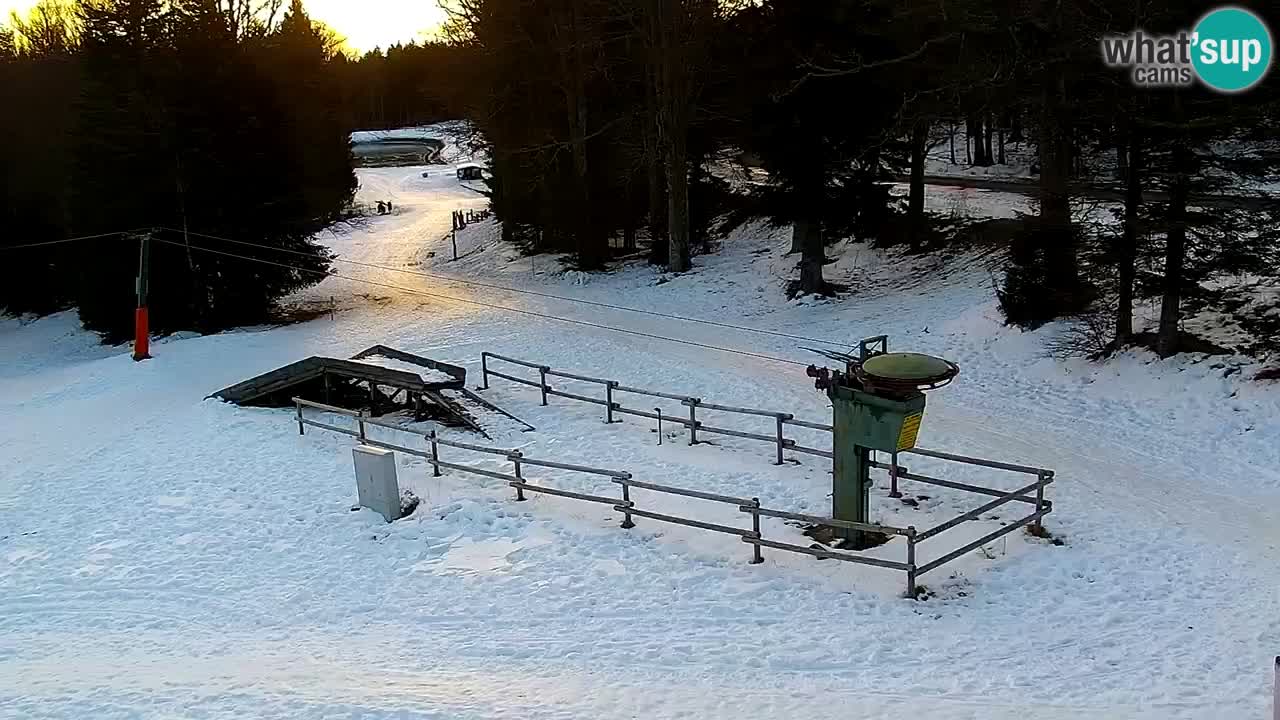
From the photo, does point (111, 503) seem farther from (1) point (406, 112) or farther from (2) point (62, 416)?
(1) point (406, 112)

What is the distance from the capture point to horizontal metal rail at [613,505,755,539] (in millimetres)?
10930

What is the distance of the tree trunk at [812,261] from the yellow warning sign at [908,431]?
15302 mm

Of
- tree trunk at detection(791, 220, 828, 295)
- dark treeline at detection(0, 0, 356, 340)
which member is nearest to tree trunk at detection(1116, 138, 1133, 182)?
tree trunk at detection(791, 220, 828, 295)

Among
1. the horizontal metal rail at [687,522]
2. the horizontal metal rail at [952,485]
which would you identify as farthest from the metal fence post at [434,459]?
the horizontal metal rail at [952,485]

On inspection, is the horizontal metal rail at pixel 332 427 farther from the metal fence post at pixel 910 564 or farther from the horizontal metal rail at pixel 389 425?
the metal fence post at pixel 910 564

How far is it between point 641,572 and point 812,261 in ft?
52.7

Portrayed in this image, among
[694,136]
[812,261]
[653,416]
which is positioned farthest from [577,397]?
→ [694,136]

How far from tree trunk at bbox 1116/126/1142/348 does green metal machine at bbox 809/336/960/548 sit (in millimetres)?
A: 7683

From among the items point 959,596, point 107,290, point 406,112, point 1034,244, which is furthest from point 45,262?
point 406,112

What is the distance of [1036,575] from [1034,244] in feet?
33.6

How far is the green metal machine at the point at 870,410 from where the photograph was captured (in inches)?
404

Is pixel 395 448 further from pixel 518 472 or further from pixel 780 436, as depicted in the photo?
pixel 780 436

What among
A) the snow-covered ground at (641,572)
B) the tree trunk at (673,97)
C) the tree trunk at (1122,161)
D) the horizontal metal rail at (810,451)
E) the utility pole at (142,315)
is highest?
the tree trunk at (673,97)

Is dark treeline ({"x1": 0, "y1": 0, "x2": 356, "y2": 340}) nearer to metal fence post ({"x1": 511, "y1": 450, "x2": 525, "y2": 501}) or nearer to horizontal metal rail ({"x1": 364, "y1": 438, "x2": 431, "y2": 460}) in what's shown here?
horizontal metal rail ({"x1": 364, "y1": 438, "x2": 431, "y2": 460})
